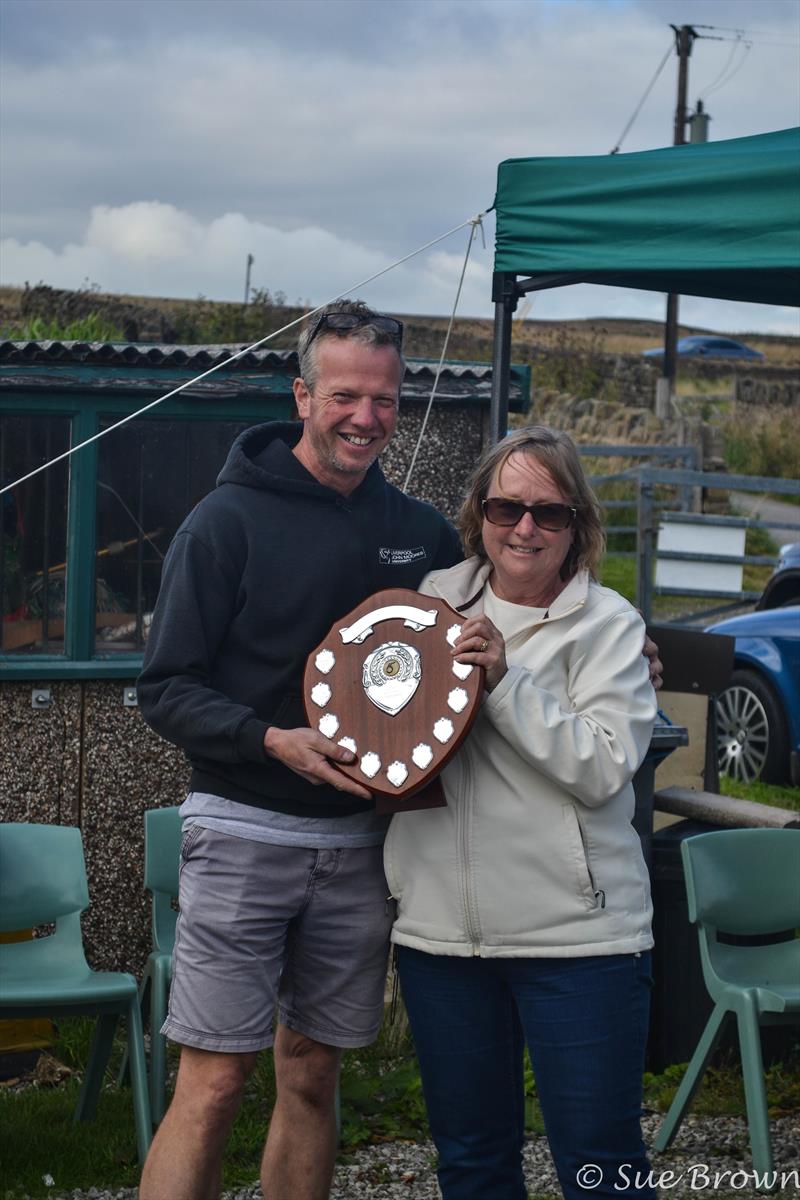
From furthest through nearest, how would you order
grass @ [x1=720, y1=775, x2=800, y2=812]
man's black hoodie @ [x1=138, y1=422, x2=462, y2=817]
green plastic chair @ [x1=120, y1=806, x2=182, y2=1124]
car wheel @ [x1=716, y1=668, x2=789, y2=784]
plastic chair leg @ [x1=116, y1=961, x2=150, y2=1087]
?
car wheel @ [x1=716, y1=668, x2=789, y2=784] → grass @ [x1=720, y1=775, x2=800, y2=812] → plastic chair leg @ [x1=116, y1=961, x2=150, y2=1087] → green plastic chair @ [x1=120, y1=806, x2=182, y2=1124] → man's black hoodie @ [x1=138, y1=422, x2=462, y2=817]

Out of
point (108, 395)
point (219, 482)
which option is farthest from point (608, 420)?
point (219, 482)

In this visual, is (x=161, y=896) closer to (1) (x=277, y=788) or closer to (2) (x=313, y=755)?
(1) (x=277, y=788)

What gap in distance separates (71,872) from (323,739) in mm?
2050

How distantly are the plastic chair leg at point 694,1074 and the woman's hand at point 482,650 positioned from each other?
1972 millimetres

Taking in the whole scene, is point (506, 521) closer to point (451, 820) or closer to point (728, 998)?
point (451, 820)

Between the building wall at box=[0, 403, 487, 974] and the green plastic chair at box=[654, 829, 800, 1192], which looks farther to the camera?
the building wall at box=[0, 403, 487, 974]

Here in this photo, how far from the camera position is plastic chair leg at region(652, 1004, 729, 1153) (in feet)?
13.2

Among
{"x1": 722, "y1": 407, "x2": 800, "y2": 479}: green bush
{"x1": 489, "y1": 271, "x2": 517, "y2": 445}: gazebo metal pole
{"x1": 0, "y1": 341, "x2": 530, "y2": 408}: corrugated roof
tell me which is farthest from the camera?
{"x1": 722, "y1": 407, "x2": 800, "y2": 479}: green bush

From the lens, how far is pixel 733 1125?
4.33 m

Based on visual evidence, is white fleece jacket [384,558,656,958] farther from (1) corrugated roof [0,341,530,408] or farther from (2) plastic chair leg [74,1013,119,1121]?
(1) corrugated roof [0,341,530,408]

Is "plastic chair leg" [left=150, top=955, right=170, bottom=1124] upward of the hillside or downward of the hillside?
downward

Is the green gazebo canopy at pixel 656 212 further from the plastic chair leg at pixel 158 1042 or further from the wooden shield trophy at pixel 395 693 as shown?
the plastic chair leg at pixel 158 1042

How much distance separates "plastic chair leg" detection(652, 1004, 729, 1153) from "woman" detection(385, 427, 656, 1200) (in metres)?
1.46

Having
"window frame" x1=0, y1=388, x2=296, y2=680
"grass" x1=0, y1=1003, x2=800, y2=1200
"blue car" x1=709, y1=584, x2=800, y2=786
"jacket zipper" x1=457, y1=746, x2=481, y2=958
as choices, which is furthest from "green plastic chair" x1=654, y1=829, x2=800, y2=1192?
"blue car" x1=709, y1=584, x2=800, y2=786
